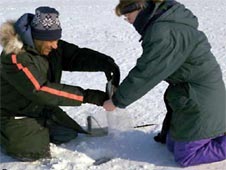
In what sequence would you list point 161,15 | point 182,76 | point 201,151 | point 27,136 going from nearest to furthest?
point 161,15 < point 182,76 < point 201,151 < point 27,136

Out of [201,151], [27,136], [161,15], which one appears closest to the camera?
[161,15]

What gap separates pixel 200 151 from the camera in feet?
8.67

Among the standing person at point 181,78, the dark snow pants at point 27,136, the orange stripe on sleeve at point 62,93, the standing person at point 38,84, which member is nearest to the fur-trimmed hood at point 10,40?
the standing person at point 38,84

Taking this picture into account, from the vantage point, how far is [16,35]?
261cm

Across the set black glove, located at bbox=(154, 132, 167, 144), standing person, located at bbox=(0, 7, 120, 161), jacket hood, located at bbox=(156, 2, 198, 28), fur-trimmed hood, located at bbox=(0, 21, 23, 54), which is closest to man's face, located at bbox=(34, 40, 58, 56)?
standing person, located at bbox=(0, 7, 120, 161)

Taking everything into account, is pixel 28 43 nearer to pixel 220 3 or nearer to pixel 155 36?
pixel 155 36

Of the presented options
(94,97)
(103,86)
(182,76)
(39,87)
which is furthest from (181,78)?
(103,86)

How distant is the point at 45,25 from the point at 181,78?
77cm

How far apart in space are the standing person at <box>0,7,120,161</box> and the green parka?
1.20 feet

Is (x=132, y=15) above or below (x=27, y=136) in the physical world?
above

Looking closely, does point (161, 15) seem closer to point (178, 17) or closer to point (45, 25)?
point (178, 17)

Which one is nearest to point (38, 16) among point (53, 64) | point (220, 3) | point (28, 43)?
point (28, 43)

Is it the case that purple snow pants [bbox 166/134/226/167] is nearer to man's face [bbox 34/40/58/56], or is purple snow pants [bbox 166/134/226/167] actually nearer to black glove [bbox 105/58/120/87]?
black glove [bbox 105/58/120/87]

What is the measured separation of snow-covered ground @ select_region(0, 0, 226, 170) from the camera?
274 cm
